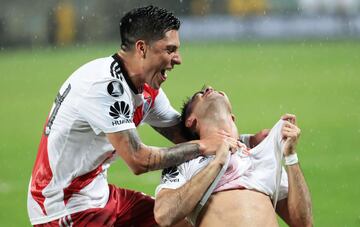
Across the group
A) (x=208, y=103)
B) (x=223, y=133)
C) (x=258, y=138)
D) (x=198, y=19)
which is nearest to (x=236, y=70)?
(x=198, y=19)

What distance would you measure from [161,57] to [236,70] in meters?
17.5

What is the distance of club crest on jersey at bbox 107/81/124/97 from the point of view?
6332mm

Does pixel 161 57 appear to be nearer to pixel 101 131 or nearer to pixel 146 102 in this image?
pixel 146 102

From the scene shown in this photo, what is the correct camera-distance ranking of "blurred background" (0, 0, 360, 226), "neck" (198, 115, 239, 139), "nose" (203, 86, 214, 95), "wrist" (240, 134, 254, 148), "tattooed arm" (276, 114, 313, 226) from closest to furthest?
"tattooed arm" (276, 114, 313, 226), "neck" (198, 115, 239, 139), "nose" (203, 86, 214, 95), "wrist" (240, 134, 254, 148), "blurred background" (0, 0, 360, 226)

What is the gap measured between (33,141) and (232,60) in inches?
474

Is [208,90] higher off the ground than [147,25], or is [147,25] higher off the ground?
[147,25]

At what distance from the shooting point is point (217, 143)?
6.56m

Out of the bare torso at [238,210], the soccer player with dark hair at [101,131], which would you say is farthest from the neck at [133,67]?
the bare torso at [238,210]

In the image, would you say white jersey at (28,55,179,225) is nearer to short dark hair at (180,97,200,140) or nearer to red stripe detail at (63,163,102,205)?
red stripe detail at (63,163,102,205)

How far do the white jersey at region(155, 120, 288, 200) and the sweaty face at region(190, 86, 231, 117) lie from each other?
39 centimetres

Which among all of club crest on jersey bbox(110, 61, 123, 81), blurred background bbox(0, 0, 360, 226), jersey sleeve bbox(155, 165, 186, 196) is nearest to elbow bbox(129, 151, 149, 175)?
jersey sleeve bbox(155, 165, 186, 196)

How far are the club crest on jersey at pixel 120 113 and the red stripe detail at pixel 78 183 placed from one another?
0.59 metres

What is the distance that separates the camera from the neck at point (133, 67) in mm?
6512

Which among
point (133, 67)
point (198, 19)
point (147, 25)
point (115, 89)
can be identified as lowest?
point (198, 19)
